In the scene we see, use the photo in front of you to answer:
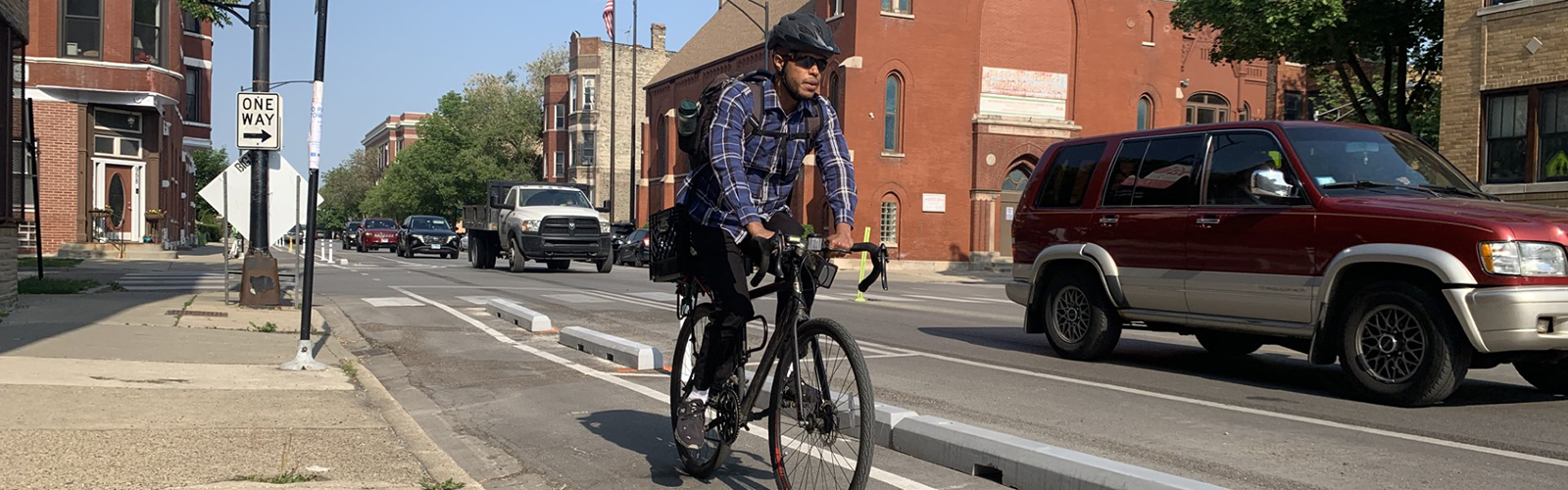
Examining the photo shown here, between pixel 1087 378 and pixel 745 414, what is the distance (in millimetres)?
Result: 4677

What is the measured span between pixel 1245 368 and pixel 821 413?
6.50m

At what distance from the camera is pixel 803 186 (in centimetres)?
4450

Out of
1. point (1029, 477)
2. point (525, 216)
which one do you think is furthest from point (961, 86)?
point (1029, 477)

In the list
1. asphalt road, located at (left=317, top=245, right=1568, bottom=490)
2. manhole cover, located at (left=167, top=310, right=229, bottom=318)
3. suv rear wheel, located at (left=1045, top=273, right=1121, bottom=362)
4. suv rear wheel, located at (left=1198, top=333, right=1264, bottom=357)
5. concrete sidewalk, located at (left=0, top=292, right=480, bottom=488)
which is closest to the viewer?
concrete sidewalk, located at (left=0, top=292, right=480, bottom=488)

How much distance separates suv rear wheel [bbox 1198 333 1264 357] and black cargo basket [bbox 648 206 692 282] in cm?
609

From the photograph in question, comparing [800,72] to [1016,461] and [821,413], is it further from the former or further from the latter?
[1016,461]

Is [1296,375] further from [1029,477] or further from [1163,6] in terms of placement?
[1163,6]

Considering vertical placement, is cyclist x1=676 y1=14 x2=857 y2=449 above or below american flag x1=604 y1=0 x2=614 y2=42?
below

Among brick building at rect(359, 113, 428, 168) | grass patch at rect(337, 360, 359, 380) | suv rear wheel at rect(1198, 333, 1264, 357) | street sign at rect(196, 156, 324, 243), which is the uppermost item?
brick building at rect(359, 113, 428, 168)

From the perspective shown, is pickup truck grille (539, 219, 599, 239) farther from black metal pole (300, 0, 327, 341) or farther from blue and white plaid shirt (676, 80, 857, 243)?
blue and white plaid shirt (676, 80, 857, 243)

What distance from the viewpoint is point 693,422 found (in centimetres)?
525

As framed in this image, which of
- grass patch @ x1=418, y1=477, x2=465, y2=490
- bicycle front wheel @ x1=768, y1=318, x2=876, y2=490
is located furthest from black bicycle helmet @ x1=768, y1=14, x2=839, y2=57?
grass patch @ x1=418, y1=477, x2=465, y2=490

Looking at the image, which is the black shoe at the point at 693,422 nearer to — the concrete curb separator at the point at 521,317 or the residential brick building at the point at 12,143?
the concrete curb separator at the point at 521,317

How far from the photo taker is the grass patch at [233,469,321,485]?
210 inches
